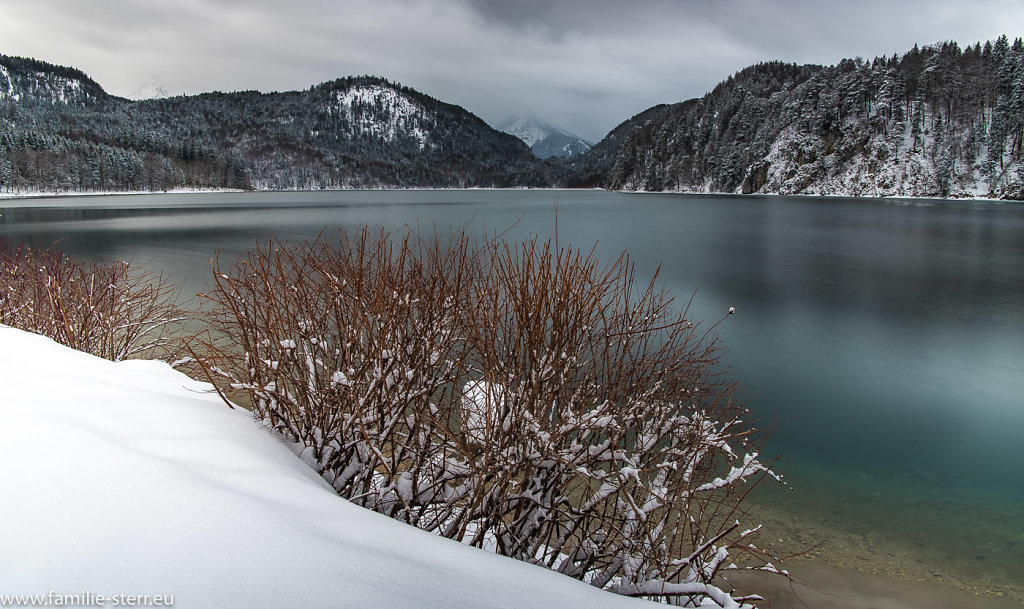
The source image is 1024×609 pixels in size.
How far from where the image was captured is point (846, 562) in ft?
19.8

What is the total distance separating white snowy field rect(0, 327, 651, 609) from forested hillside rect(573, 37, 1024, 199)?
105675mm

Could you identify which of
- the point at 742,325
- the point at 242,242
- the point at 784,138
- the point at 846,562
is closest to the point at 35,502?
the point at 846,562

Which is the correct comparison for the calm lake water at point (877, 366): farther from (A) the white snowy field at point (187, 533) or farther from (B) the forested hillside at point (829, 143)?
(B) the forested hillside at point (829, 143)

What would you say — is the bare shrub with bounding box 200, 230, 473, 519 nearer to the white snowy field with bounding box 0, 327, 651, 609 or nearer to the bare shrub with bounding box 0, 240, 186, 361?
the white snowy field with bounding box 0, 327, 651, 609

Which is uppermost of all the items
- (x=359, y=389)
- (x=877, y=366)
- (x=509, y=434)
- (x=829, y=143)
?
(x=829, y=143)

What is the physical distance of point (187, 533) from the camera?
2.63 m

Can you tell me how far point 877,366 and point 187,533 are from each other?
15.7m

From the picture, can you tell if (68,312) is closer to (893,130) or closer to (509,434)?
(509,434)

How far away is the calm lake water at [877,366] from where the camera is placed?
686 cm

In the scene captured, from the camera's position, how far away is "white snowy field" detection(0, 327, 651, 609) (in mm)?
2328

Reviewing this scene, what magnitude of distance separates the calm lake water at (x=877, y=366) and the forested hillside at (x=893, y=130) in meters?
65.1

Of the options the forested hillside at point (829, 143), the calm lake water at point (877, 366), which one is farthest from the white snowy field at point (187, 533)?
the forested hillside at point (829, 143)

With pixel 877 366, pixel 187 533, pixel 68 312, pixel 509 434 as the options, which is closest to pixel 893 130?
pixel 877 366

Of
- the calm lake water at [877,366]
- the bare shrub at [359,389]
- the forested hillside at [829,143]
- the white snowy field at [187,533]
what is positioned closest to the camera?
the white snowy field at [187,533]
